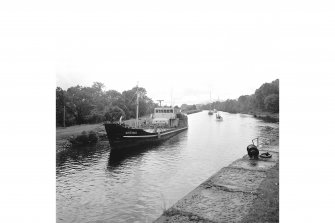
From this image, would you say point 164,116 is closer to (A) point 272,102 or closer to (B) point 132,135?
(B) point 132,135

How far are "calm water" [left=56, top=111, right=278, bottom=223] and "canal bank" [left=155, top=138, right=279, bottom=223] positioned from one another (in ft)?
3.12

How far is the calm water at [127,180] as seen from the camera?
6508mm

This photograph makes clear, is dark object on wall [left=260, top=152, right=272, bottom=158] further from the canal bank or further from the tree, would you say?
the tree

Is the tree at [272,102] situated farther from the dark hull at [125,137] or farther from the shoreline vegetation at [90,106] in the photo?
the dark hull at [125,137]

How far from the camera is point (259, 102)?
29.1 ft

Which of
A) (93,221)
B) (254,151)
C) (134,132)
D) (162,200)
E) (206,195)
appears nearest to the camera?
(93,221)

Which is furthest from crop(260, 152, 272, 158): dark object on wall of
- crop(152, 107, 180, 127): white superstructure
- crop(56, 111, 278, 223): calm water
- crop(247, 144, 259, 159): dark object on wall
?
crop(152, 107, 180, 127): white superstructure

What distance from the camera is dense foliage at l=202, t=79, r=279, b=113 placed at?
6209mm

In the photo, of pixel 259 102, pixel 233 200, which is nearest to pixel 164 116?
pixel 259 102

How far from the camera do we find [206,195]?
6.50 m
